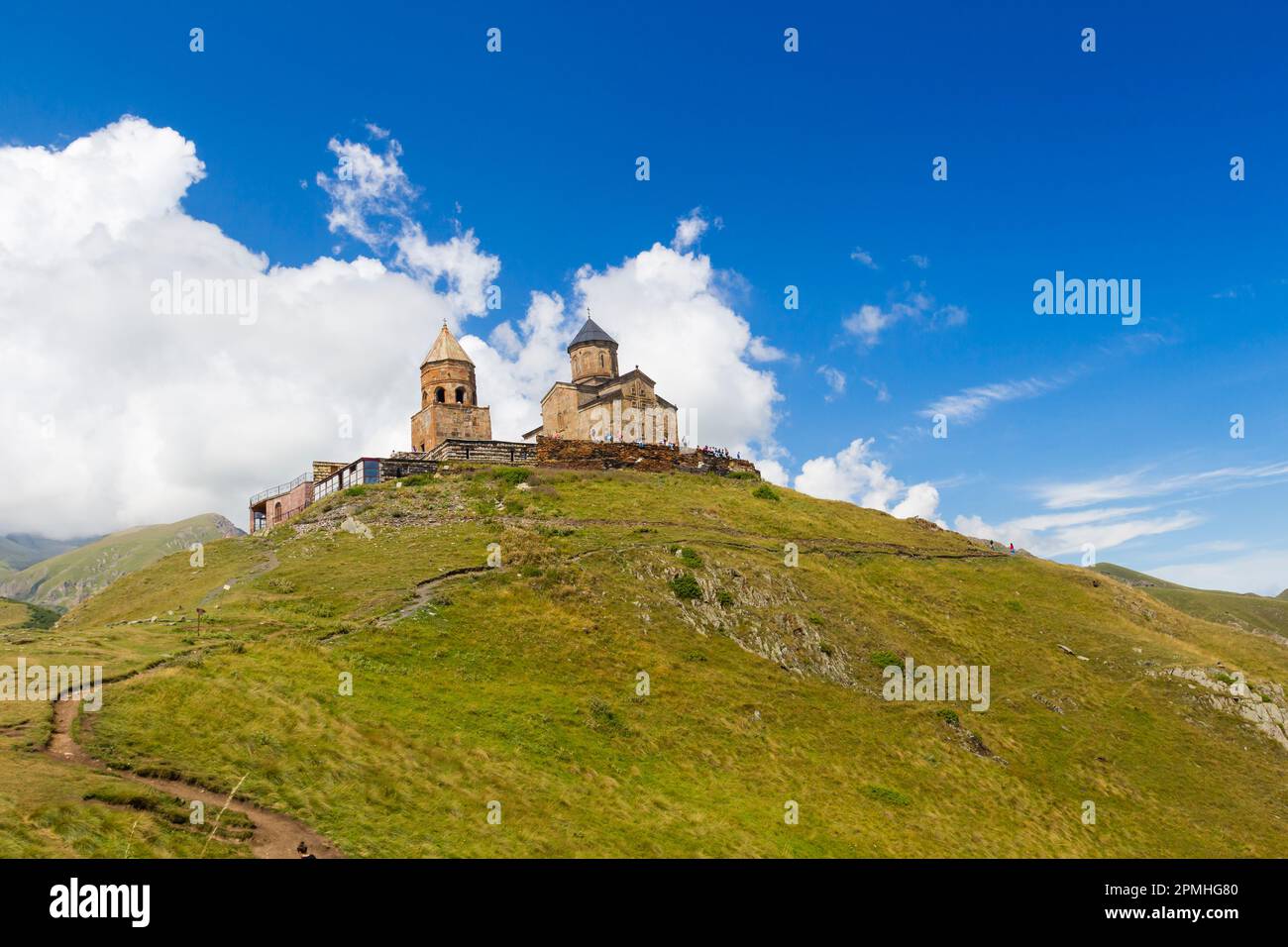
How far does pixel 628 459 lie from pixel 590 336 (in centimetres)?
2267

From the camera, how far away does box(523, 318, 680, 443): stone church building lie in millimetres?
78312

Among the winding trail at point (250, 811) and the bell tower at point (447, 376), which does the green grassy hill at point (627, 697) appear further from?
the bell tower at point (447, 376)

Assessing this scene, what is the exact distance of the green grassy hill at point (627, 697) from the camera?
20172mm

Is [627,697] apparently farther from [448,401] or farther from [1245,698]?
[448,401]

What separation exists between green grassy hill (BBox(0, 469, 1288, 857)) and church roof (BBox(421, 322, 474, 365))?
15.7 metres

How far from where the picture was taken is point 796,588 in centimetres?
4650

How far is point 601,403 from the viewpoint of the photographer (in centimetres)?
7888

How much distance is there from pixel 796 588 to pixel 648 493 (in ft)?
61.1

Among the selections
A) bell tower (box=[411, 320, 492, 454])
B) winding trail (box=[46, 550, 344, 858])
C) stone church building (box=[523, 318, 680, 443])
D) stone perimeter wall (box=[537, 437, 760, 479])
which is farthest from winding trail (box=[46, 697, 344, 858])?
stone church building (box=[523, 318, 680, 443])

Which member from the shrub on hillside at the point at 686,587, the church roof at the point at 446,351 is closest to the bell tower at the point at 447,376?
the church roof at the point at 446,351

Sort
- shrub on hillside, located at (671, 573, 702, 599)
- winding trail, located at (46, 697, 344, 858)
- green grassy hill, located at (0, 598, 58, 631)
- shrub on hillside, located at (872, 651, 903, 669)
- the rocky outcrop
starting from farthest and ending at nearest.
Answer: green grassy hill, located at (0, 598, 58, 631), the rocky outcrop, shrub on hillside, located at (671, 573, 702, 599), shrub on hillside, located at (872, 651, 903, 669), winding trail, located at (46, 697, 344, 858)

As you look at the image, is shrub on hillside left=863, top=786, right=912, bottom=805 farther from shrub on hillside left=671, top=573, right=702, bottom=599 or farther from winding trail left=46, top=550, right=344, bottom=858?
winding trail left=46, top=550, right=344, bottom=858

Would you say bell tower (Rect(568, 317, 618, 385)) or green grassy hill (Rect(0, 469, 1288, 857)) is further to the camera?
bell tower (Rect(568, 317, 618, 385))
